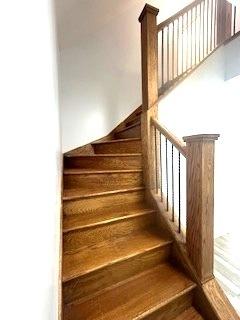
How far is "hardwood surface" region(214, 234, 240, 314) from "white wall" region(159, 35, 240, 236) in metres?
0.21

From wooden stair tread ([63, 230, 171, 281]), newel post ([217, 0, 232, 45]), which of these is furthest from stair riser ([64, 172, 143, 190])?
newel post ([217, 0, 232, 45])

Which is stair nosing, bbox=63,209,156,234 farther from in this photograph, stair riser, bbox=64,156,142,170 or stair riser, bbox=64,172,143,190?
stair riser, bbox=64,156,142,170

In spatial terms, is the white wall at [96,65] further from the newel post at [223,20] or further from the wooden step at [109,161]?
the newel post at [223,20]

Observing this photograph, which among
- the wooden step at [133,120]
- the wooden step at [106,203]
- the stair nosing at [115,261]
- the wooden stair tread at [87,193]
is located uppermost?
the wooden step at [133,120]

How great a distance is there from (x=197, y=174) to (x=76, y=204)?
37.9 inches

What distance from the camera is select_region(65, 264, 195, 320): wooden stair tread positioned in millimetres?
1206

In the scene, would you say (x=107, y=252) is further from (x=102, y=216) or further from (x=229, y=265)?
(x=229, y=265)

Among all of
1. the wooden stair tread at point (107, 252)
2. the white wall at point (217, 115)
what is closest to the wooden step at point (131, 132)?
the white wall at point (217, 115)

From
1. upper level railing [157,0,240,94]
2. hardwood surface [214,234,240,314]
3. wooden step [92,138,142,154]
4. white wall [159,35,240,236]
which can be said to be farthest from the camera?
upper level railing [157,0,240,94]

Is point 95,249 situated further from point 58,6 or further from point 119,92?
point 58,6

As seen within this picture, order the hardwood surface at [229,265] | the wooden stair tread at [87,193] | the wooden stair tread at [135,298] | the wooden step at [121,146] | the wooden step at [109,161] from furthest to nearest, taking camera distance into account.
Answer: the wooden step at [121,146]
the wooden step at [109,161]
the hardwood surface at [229,265]
the wooden stair tread at [87,193]
the wooden stair tread at [135,298]

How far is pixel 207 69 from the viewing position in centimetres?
282

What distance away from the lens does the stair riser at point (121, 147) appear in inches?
95.2

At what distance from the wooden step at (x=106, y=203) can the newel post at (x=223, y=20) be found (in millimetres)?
2748
